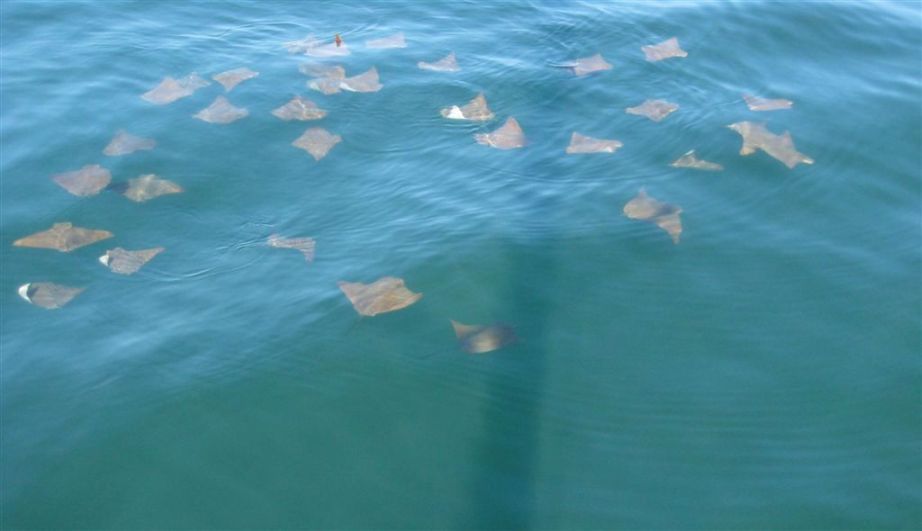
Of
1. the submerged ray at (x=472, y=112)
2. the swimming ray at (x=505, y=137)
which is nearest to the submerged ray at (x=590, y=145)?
the swimming ray at (x=505, y=137)

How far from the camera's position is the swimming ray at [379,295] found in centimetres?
595

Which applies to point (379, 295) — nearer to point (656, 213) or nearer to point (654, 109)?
point (656, 213)

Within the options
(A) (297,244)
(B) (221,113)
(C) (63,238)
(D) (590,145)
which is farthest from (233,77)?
(D) (590,145)

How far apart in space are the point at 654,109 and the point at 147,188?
16.5ft

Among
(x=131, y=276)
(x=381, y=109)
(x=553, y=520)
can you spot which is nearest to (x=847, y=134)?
(x=381, y=109)

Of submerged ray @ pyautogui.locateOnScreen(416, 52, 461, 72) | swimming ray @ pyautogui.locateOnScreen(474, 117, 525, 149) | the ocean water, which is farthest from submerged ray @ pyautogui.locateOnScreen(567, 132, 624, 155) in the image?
submerged ray @ pyautogui.locateOnScreen(416, 52, 461, 72)

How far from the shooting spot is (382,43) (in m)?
9.72

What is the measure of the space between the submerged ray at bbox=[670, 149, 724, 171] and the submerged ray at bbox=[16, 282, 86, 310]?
5302 millimetres

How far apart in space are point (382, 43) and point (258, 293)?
4.67 metres

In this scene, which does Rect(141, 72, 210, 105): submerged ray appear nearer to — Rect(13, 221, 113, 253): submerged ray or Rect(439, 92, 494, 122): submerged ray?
Rect(13, 221, 113, 253): submerged ray

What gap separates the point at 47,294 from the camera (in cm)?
604

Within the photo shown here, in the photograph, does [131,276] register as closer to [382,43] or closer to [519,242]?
[519,242]

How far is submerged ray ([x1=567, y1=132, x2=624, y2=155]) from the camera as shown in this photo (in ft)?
25.3

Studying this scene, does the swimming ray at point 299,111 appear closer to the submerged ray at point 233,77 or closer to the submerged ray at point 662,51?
the submerged ray at point 233,77
